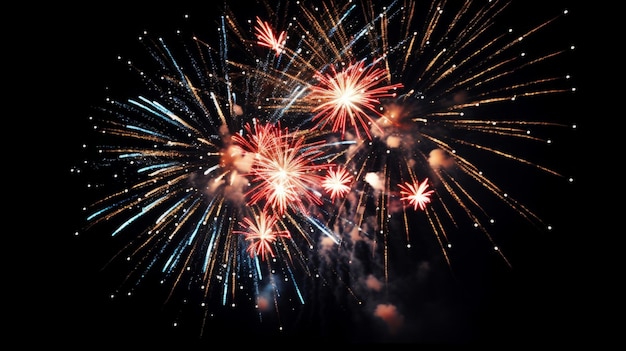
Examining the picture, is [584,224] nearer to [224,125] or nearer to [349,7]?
[349,7]

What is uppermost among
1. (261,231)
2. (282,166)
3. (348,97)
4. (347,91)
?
(347,91)

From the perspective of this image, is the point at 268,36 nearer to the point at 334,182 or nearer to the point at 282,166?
the point at 282,166

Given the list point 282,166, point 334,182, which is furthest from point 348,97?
point 282,166

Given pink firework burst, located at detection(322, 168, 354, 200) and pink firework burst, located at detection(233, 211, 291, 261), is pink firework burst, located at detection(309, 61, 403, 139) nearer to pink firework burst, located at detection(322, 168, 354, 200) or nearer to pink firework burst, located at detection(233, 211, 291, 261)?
pink firework burst, located at detection(322, 168, 354, 200)

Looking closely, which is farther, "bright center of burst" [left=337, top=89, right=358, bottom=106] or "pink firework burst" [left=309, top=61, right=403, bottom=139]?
"bright center of burst" [left=337, top=89, right=358, bottom=106]

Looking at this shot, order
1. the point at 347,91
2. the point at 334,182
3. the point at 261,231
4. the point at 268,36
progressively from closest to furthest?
the point at 268,36
the point at 347,91
the point at 334,182
the point at 261,231

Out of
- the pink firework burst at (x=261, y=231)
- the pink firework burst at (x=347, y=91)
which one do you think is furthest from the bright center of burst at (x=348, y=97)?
the pink firework burst at (x=261, y=231)

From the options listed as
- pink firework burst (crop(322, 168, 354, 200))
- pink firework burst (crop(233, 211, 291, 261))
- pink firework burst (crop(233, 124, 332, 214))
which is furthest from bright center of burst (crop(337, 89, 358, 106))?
pink firework burst (crop(233, 211, 291, 261))
